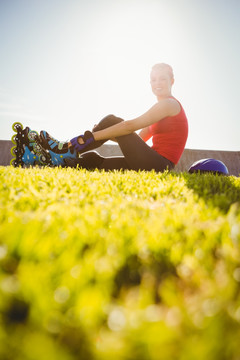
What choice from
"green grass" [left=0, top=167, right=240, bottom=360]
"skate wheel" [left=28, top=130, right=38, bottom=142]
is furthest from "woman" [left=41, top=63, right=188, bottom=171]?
"green grass" [left=0, top=167, right=240, bottom=360]

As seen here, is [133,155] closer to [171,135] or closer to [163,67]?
[171,135]

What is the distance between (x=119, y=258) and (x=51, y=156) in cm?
322

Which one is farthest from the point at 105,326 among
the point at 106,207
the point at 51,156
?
the point at 51,156

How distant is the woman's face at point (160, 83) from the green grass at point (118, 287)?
3351 mm

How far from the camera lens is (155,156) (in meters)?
3.47

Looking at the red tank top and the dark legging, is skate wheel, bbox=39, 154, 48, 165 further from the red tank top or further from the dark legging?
the red tank top

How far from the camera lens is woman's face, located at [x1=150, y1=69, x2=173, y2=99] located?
3799mm

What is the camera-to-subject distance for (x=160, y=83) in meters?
3.83

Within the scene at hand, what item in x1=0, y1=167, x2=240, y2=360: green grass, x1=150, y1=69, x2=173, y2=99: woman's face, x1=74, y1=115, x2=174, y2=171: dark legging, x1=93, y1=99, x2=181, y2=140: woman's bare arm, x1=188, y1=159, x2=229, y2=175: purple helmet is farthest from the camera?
x1=188, y1=159, x2=229, y2=175: purple helmet

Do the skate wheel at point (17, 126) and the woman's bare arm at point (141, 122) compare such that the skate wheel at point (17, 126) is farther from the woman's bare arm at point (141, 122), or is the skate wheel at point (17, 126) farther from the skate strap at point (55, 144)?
the woman's bare arm at point (141, 122)

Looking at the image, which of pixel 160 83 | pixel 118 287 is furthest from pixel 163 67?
pixel 118 287

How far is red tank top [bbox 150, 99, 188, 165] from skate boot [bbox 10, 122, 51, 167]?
177cm

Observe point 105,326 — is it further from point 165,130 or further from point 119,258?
point 165,130

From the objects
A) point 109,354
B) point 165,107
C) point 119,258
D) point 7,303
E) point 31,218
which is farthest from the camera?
point 165,107
